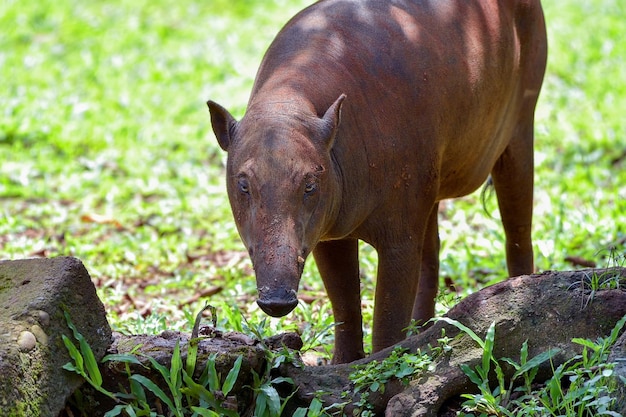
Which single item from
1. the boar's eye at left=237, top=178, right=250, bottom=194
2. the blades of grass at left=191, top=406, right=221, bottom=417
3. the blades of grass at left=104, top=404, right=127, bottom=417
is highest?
the boar's eye at left=237, top=178, right=250, bottom=194

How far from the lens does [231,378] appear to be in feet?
13.3

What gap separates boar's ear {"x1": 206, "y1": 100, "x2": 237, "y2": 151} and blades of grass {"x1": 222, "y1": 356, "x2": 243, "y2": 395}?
3.57 feet

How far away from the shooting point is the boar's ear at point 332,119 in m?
4.55

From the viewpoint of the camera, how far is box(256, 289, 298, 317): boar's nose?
4043 mm

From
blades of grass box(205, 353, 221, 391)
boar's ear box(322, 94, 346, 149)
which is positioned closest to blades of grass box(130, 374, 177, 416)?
blades of grass box(205, 353, 221, 391)

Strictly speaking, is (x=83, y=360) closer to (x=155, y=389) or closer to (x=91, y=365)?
(x=91, y=365)

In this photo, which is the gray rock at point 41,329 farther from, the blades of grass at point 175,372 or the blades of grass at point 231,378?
the blades of grass at point 231,378

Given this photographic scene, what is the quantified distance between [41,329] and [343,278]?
1899mm

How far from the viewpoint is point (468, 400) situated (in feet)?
13.1

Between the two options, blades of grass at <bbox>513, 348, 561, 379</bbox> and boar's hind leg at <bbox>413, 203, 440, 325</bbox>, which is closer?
blades of grass at <bbox>513, 348, 561, 379</bbox>

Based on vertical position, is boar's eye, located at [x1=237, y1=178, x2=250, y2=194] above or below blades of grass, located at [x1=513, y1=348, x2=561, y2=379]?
above

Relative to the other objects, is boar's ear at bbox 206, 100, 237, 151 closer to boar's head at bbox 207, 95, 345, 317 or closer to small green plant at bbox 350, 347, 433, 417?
boar's head at bbox 207, 95, 345, 317

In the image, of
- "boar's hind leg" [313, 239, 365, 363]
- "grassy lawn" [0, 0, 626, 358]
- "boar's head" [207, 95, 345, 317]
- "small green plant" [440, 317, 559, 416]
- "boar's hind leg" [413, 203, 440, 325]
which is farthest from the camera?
"grassy lawn" [0, 0, 626, 358]

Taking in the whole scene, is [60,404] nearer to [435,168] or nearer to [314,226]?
[314,226]
